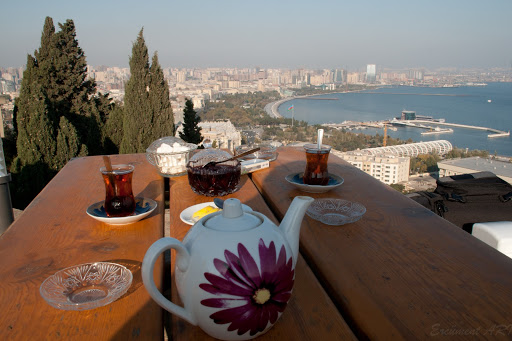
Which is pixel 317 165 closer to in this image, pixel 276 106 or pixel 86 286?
pixel 86 286

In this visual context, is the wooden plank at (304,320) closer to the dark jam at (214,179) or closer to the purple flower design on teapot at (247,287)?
the purple flower design on teapot at (247,287)

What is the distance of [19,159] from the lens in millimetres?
4746

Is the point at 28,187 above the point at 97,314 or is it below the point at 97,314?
below

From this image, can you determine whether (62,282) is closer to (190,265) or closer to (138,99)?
(190,265)

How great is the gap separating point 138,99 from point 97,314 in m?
5.91

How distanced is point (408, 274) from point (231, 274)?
1.30ft

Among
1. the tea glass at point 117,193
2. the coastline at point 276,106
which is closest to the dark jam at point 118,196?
the tea glass at point 117,193

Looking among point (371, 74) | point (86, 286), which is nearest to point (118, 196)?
point (86, 286)

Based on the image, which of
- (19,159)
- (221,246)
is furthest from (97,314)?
(19,159)

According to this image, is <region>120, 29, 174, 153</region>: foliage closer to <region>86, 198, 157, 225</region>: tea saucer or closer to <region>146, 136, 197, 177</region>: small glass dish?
<region>146, 136, 197, 177</region>: small glass dish

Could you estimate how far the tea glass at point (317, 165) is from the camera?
119cm

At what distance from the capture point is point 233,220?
0.50m

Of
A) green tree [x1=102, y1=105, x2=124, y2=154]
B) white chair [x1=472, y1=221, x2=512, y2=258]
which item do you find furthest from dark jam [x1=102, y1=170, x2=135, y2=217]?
green tree [x1=102, y1=105, x2=124, y2=154]

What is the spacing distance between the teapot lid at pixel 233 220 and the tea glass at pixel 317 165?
2.32ft
